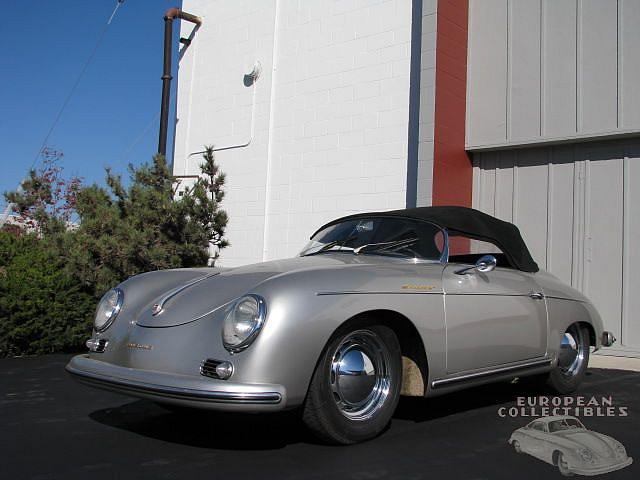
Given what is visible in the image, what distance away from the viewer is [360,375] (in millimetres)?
3449

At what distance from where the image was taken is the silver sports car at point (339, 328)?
310cm

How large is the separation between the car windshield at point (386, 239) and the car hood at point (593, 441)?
1249mm

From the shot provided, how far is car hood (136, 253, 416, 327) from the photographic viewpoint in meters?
3.42

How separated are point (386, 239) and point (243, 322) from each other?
1495 mm

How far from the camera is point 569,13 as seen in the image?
815 cm

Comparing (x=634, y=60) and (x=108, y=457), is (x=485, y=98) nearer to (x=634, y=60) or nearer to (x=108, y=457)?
(x=634, y=60)

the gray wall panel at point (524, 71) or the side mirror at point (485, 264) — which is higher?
the gray wall panel at point (524, 71)

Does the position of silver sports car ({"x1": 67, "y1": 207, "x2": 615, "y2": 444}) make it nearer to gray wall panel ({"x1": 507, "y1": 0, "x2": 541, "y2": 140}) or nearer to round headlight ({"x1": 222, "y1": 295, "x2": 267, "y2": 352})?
round headlight ({"x1": 222, "y1": 295, "x2": 267, "y2": 352})

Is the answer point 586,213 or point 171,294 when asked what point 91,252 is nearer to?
point 171,294

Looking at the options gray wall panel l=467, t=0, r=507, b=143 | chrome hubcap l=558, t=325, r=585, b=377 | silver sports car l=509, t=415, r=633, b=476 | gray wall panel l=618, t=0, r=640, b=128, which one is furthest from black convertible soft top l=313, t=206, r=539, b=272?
gray wall panel l=467, t=0, r=507, b=143

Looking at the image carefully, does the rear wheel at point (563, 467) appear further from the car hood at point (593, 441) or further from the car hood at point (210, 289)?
the car hood at point (210, 289)

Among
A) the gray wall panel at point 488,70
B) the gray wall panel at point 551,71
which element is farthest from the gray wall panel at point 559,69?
the gray wall panel at point 488,70

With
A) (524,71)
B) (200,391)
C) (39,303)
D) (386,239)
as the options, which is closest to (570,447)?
(386,239)

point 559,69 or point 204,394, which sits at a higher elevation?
point 559,69
